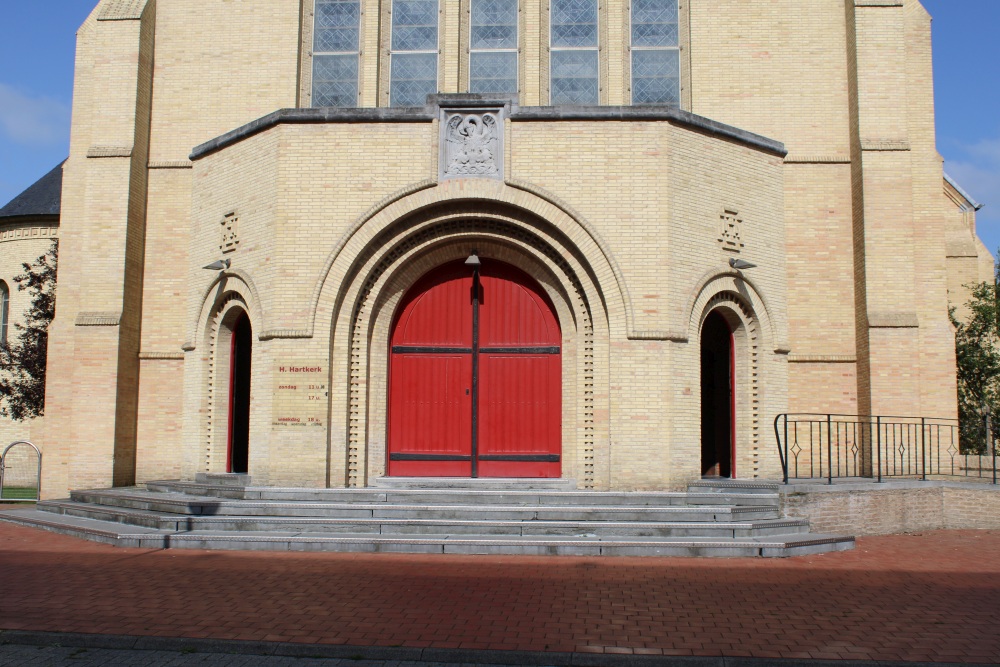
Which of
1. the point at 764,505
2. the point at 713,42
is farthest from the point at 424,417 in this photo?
the point at 713,42

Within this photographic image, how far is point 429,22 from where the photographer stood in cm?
1605

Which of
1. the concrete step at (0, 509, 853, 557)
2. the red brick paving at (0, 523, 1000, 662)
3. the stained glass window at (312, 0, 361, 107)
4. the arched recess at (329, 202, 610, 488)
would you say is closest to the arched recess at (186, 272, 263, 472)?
the arched recess at (329, 202, 610, 488)

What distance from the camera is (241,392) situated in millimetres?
15250

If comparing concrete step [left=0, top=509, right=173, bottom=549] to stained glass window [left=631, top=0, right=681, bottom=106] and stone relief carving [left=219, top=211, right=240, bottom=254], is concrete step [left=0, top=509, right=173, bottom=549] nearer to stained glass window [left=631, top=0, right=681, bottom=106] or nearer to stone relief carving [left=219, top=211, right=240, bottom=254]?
stone relief carving [left=219, top=211, right=240, bottom=254]

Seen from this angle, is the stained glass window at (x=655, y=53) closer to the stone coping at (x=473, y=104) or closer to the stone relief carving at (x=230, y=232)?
the stone coping at (x=473, y=104)

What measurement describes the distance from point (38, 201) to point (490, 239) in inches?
743

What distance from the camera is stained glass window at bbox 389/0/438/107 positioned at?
1590cm

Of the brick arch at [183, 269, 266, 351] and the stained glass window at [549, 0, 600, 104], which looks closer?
the brick arch at [183, 269, 266, 351]

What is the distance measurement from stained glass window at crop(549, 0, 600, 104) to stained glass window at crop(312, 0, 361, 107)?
3.78 metres

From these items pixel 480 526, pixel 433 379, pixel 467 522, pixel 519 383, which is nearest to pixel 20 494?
pixel 433 379

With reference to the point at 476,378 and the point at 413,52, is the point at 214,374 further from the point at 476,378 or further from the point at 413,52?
the point at 413,52

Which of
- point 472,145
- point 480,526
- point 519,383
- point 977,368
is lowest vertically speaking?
point 480,526

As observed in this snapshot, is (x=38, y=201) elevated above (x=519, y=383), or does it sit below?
above

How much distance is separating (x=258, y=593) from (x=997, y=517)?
11.1 meters
